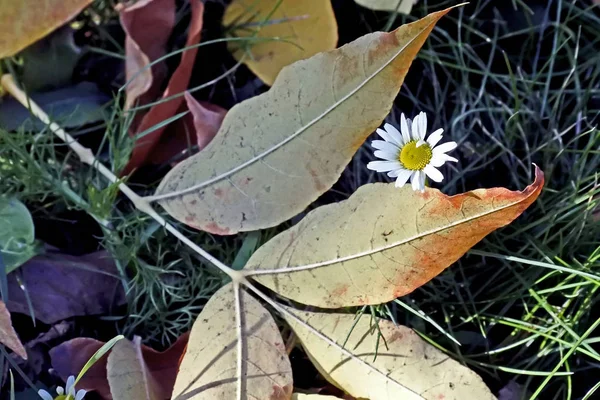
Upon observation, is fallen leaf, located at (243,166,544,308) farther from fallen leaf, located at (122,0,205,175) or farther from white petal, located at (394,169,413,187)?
fallen leaf, located at (122,0,205,175)

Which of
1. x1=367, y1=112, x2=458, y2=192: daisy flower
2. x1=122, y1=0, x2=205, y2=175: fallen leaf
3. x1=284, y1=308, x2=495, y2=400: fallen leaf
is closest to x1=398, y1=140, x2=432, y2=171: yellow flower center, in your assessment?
x1=367, y1=112, x2=458, y2=192: daisy flower

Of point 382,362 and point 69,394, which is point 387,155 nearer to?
point 382,362

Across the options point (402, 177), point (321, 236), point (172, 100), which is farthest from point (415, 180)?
point (172, 100)

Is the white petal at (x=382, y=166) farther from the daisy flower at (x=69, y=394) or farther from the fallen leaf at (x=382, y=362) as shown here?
the daisy flower at (x=69, y=394)

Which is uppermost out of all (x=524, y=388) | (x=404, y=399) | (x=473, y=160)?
(x=473, y=160)

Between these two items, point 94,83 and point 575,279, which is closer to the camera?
point 575,279

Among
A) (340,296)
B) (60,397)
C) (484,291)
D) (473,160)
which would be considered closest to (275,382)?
(340,296)

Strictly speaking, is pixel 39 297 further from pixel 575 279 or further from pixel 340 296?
pixel 575 279
